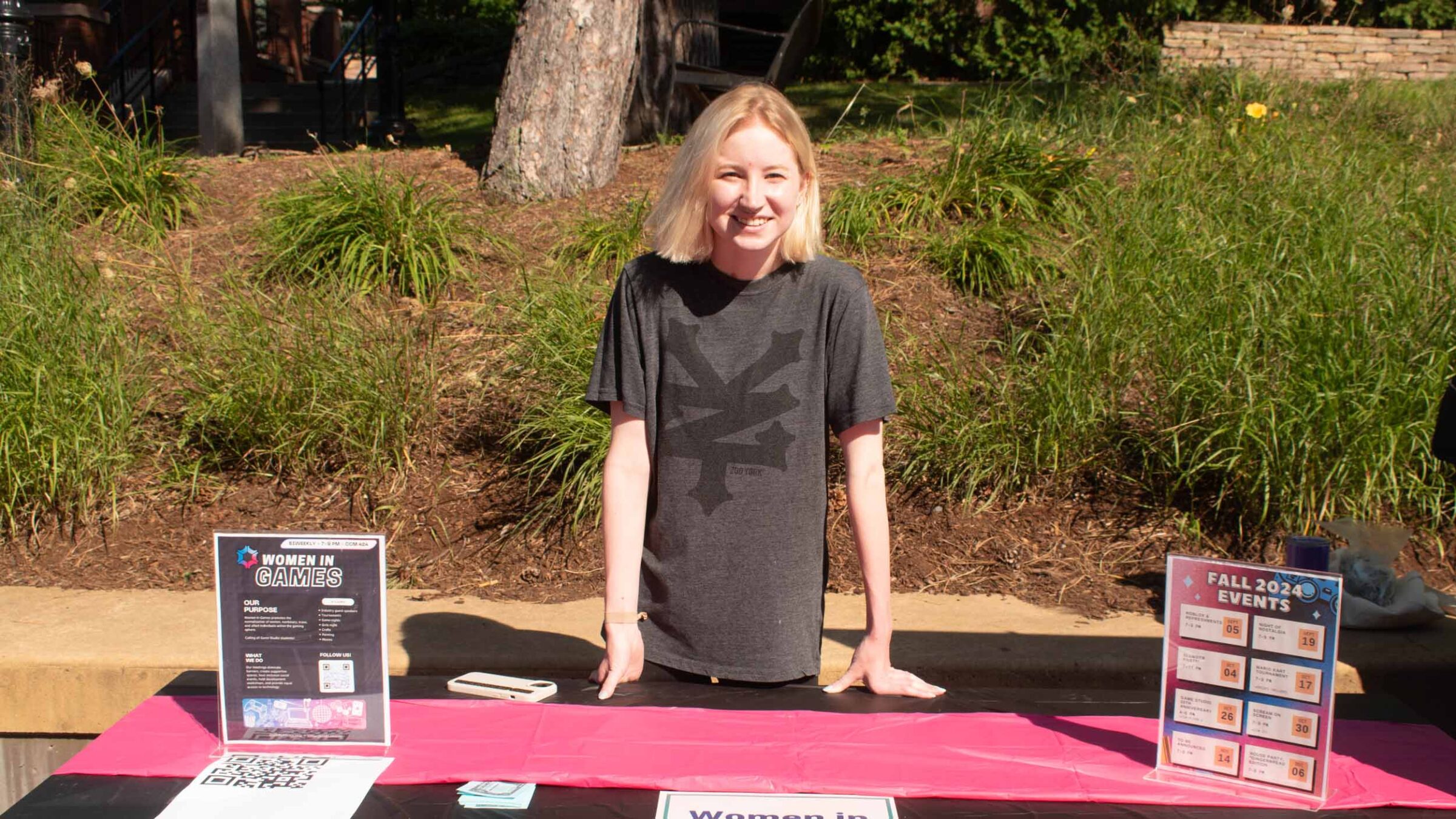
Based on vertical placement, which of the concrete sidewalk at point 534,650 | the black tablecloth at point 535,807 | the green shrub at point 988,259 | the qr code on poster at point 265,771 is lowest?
the concrete sidewalk at point 534,650

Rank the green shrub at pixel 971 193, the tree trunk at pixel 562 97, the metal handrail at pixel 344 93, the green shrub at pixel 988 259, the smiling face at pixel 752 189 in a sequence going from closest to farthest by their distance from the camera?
1. the smiling face at pixel 752 189
2. the green shrub at pixel 988 259
3. the green shrub at pixel 971 193
4. the tree trunk at pixel 562 97
5. the metal handrail at pixel 344 93

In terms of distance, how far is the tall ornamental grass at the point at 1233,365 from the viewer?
421 cm

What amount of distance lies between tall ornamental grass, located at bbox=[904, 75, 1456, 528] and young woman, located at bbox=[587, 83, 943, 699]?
7.21 feet

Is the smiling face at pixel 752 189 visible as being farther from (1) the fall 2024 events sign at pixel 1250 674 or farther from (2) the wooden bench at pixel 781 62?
(2) the wooden bench at pixel 781 62

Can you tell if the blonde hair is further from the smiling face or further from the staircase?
the staircase

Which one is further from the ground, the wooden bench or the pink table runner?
the wooden bench

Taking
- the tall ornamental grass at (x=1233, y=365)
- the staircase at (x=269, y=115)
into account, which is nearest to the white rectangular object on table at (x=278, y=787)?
the tall ornamental grass at (x=1233, y=365)

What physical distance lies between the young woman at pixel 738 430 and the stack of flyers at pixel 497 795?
393 mm

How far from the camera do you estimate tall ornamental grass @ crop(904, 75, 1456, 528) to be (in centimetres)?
421

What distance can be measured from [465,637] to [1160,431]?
8.53 ft

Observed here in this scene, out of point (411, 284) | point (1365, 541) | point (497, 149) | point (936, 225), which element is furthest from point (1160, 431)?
point (497, 149)

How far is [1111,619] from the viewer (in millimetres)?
3889

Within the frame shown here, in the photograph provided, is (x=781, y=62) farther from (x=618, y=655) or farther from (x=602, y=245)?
(x=618, y=655)

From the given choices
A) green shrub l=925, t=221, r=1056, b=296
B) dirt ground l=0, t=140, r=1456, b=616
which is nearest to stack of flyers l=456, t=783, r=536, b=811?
dirt ground l=0, t=140, r=1456, b=616
